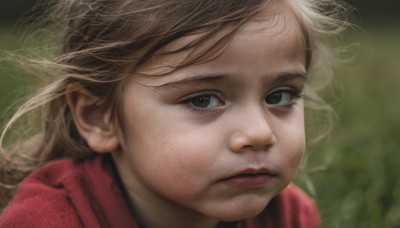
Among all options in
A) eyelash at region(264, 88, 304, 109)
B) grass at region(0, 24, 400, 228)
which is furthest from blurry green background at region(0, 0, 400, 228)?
eyelash at region(264, 88, 304, 109)

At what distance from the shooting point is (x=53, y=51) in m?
3.02

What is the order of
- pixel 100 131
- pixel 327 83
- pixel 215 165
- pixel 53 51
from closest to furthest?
pixel 215 165
pixel 100 131
pixel 53 51
pixel 327 83

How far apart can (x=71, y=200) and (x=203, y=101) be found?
1.91 feet

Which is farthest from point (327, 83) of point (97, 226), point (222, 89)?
point (97, 226)

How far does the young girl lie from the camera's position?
2391 mm

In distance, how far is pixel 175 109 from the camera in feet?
8.07

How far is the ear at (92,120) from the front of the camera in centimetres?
273

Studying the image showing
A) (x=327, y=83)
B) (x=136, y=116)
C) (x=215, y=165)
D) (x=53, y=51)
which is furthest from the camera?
(x=327, y=83)

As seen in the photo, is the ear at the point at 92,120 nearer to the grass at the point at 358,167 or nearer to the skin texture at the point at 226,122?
the skin texture at the point at 226,122

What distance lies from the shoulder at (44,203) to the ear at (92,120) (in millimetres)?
131

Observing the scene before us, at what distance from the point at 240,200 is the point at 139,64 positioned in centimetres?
54

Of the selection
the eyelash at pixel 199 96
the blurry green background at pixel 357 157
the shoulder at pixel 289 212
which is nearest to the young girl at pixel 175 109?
the eyelash at pixel 199 96

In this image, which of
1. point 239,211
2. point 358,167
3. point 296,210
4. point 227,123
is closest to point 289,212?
point 296,210

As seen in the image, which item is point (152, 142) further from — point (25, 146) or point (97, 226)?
point (25, 146)
